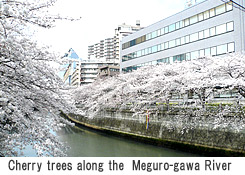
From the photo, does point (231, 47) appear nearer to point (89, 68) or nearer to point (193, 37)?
point (193, 37)

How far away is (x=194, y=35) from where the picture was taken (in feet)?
68.9

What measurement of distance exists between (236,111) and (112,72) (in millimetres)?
34133

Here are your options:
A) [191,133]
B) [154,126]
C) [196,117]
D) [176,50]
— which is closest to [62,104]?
[196,117]

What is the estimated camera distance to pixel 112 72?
43312mm

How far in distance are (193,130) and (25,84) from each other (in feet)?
35.2

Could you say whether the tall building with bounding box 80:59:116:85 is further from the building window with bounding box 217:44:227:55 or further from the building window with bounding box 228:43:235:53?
→ the building window with bounding box 228:43:235:53

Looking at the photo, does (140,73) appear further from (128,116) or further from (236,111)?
(236,111)

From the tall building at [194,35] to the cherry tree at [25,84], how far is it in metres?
15.5

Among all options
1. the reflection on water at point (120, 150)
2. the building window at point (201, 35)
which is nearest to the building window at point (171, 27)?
the building window at point (201, 35)

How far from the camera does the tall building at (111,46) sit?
69.4 meters

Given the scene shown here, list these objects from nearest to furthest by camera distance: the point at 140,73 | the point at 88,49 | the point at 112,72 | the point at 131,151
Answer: the point at 131,151 < the point at 140,73 < the point at 112,72 < the point at 88,49

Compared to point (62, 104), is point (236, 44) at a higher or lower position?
higher

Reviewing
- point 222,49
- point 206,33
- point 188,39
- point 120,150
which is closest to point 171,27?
point 188,39

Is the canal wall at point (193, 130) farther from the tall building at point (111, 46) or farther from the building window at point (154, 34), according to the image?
the tall building at point (111, 46)
